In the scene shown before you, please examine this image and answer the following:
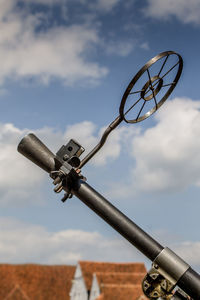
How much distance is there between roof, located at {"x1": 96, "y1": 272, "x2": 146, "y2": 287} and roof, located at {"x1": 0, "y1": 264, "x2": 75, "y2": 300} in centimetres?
435

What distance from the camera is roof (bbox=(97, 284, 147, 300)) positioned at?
113 feet

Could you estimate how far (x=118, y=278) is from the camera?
37688mm

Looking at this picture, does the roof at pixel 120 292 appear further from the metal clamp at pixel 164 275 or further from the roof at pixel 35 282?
the metal clamp at pixel 164 275

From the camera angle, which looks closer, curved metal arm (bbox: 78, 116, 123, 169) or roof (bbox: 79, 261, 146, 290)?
curved metal arm (bbox: 78, 116, 123, 169)

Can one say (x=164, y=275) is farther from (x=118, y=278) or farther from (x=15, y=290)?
(x=15, y=290)

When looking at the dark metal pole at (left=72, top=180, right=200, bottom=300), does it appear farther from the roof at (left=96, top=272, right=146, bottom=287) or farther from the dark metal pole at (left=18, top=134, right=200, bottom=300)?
the roof at (left=96, top=272, right=146, bottom=287)

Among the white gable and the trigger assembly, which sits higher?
the white gable

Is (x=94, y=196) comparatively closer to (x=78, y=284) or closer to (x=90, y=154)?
(x=90, y=154)

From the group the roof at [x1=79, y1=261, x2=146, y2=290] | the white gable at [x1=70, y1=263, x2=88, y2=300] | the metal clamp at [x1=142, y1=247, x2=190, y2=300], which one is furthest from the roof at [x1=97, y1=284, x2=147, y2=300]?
the metal clamp at [x1=142, y1=247, x2=190, y2=300]

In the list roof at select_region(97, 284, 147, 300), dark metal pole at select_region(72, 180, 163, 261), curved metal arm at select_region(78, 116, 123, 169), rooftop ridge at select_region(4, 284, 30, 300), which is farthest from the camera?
rooftop ridge at select_region(4, 284, 30, 300)

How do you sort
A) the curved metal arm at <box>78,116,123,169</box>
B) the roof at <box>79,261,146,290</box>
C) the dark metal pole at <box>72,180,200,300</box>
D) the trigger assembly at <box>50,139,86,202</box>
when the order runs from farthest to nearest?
the roof at <box>79,261,146,290</box> < the curved metal arm at <box>78,116,123,169</box> < the trigger assembly at <box>50,139,86,202</box> < the dark metal pole at <box>72,180,200,300</box>

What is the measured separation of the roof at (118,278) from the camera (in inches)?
1460

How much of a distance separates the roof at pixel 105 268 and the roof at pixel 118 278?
0.89 m

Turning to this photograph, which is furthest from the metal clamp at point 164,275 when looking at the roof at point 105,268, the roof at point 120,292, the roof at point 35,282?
the roof at point 35,282
